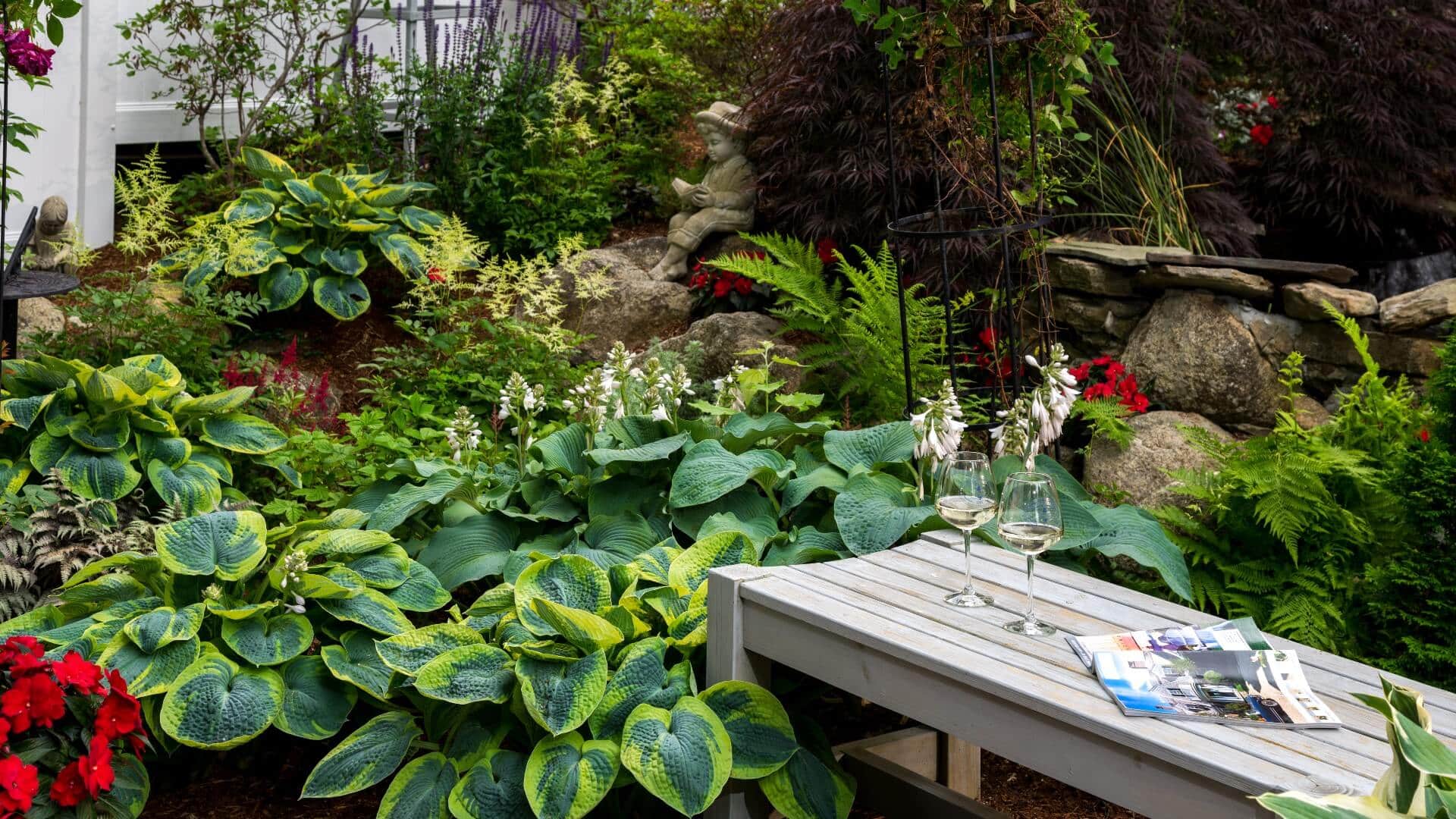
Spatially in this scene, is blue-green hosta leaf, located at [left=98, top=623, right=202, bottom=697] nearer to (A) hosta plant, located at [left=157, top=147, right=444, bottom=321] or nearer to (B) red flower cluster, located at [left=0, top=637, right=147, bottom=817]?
(B) red flower cluster, located at [left=0, top=637, right=147, bottom=817]

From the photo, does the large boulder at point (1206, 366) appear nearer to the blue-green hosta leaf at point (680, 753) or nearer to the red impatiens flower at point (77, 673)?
the blue-green hosta leaf at point (680, 753)

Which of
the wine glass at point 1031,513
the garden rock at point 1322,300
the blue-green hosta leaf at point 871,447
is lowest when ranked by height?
the wine glass at point 1031,513

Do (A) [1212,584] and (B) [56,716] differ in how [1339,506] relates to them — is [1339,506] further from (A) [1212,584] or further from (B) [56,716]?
(B) [56,716]

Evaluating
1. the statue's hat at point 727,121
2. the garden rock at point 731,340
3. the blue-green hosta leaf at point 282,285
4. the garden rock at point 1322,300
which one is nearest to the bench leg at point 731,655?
the garden rock at point 731,340

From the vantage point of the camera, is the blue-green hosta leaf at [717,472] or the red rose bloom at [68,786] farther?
the blue-green hosta leaf at [717,472]

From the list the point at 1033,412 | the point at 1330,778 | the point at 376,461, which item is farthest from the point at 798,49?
the point at 1330,778

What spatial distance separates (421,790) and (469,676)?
0.24 meters

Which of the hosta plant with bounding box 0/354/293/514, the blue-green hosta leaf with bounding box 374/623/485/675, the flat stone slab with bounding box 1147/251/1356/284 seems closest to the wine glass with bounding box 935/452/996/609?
the blue-green hosta leaf with bounding box 374/623/485/675

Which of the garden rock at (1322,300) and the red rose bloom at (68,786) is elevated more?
the garden rock at (1322,300)

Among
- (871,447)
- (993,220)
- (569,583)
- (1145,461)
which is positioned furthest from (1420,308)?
(569,583)

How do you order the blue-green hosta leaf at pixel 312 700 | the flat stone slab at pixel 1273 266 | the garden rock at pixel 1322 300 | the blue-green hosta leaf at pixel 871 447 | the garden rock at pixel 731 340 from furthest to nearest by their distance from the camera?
the garden rock at pixel 731 340
the flat stone slab at pixel 1273 266
the garden rock at pixel 1322 300
the blue-green hosta leaf at pixel 871 447
the blue-green hosta leaf at pixel 312 700

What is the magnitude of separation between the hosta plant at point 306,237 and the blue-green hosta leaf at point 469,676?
3455 millimetres

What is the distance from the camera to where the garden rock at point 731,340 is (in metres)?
5.35

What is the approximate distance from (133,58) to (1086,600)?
260 inches
